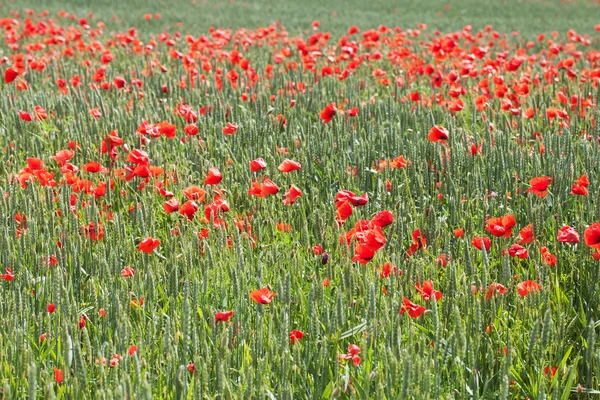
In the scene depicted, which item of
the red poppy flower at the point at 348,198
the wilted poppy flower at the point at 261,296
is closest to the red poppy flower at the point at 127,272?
the wilted poppy flower at the point at 261,296

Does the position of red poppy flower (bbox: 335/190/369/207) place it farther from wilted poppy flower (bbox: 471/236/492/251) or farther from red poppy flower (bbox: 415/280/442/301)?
red poppy flower (bbox: 415/280/442/301)

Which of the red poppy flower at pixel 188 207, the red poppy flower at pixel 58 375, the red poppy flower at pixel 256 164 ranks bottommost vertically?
the red poppy flower at pixel 58 375

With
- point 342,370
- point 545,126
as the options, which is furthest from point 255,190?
point 545,126

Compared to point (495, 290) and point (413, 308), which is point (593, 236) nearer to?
point (495, 290)

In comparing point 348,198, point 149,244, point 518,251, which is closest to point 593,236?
point 518,251

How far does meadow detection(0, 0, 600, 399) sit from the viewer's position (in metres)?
1.84

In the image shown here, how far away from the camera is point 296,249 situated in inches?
102

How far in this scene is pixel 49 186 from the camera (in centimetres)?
306

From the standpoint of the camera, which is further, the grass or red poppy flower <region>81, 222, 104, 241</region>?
the grass

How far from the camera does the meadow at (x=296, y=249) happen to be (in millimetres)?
1841

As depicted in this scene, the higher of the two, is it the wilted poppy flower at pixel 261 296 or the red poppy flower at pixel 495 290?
the wilted poppy flower at pixel 261 296

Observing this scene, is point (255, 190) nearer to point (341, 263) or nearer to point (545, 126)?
point (341, 263)

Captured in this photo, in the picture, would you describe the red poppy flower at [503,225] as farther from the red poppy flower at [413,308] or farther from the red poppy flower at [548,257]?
the red poppy flower at [413,308]

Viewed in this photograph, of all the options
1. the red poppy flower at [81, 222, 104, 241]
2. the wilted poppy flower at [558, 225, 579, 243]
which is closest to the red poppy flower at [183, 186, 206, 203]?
the red poppy flower at [81, 222, 104, 241]
